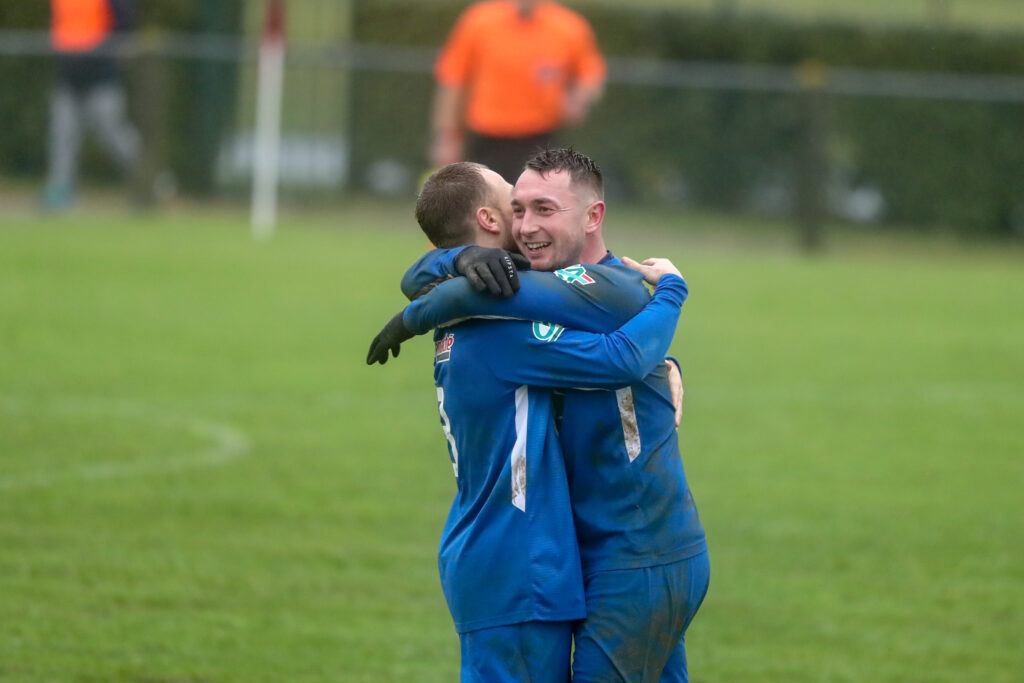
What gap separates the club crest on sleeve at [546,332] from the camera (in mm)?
3377

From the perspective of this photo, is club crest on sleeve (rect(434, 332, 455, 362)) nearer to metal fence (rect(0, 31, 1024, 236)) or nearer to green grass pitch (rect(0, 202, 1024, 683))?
green grass pitch (rect(0, 202, 1024, 683))

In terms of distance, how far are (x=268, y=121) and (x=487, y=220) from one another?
16.9 meters

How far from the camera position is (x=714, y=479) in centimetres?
836

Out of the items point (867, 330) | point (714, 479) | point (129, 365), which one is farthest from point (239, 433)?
point (867, 330)

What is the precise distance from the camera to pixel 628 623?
3412 millimetres

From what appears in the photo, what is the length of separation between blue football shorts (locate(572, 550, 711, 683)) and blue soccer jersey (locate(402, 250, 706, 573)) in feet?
0.13

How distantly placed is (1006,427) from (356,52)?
508 inches

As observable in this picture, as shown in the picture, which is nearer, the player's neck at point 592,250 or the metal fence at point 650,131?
the player's neck at point 592,250

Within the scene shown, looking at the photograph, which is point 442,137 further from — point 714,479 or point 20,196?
point 20,196

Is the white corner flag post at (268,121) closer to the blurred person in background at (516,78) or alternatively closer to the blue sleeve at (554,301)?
the blurred person in background at (516,78)

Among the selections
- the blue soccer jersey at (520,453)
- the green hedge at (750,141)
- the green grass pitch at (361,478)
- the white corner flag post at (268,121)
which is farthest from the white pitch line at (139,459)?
the green hedge at (750,141)

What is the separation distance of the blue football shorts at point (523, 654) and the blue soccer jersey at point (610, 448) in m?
0.19

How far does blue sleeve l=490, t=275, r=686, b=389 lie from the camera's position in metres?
3.37

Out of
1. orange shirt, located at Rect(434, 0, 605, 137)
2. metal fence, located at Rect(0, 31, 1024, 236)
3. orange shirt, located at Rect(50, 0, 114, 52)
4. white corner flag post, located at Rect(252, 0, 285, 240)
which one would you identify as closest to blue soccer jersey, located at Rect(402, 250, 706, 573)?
orange shirt, located at Rect(434, 0, 605, 137)
